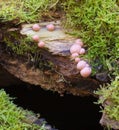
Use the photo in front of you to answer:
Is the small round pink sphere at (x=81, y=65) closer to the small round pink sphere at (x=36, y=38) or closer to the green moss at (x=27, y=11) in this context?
the small round pink sphere at (x=36, y=38)

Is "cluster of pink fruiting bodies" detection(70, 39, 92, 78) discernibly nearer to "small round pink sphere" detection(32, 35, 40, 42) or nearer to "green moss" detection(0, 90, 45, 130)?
"small round pink sphere" detection(32, 35, 40, 42)

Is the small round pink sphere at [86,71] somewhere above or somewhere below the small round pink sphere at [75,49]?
below

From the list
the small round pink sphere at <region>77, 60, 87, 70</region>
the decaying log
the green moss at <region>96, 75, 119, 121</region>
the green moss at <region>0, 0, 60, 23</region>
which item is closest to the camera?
the green moss at <region>96, 75, 119, 121</region>

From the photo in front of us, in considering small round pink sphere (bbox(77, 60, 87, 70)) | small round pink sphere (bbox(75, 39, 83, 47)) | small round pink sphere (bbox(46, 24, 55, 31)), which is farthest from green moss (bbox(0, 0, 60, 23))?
small round pink sphere (bbox(77, 60, 87, 70))

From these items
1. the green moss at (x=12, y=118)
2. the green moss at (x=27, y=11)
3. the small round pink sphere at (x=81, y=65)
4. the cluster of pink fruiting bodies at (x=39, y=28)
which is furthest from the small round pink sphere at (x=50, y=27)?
the green moss at (x=12, y=118)

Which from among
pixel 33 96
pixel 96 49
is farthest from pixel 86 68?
pixel 33 96

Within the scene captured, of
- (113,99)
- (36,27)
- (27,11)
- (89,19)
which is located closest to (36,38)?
(36,27)

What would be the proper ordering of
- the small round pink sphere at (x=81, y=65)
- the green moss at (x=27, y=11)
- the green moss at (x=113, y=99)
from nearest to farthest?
the green moss at (x=113, y=99) → the small round pink sphere at (x=81, y=65) → the green moss at (x=27, y=11)
